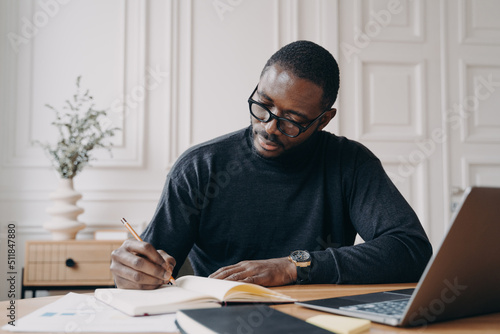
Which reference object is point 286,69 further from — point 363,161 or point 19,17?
point 19,17

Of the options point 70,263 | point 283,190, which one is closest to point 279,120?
point 283,190

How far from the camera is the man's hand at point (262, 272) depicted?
3.23 feet

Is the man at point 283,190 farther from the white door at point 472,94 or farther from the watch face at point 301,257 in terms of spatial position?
the white door at point 472,94

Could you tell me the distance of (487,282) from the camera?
0.71 metres

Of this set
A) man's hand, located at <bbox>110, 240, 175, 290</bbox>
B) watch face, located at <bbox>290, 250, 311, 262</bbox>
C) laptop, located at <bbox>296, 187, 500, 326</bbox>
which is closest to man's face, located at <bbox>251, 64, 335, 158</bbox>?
watch face, located at <bbox>290, 250, 311, 262</bbox>

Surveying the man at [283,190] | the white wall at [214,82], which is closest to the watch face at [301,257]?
the man at [283,190]

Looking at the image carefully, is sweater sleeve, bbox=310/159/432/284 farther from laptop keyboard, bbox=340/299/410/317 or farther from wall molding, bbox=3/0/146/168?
wall molding, bbox=3/0/146/168

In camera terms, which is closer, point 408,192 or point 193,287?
point 193,287

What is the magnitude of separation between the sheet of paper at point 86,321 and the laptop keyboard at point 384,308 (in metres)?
0.26

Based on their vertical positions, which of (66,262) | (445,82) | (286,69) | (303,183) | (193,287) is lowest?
(66,262)

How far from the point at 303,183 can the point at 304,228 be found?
5.5 inches

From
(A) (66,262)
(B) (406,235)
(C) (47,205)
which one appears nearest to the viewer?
(B) (406,235)

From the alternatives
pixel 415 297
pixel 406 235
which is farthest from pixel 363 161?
pixel 415 297

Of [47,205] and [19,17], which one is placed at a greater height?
[19,17]
